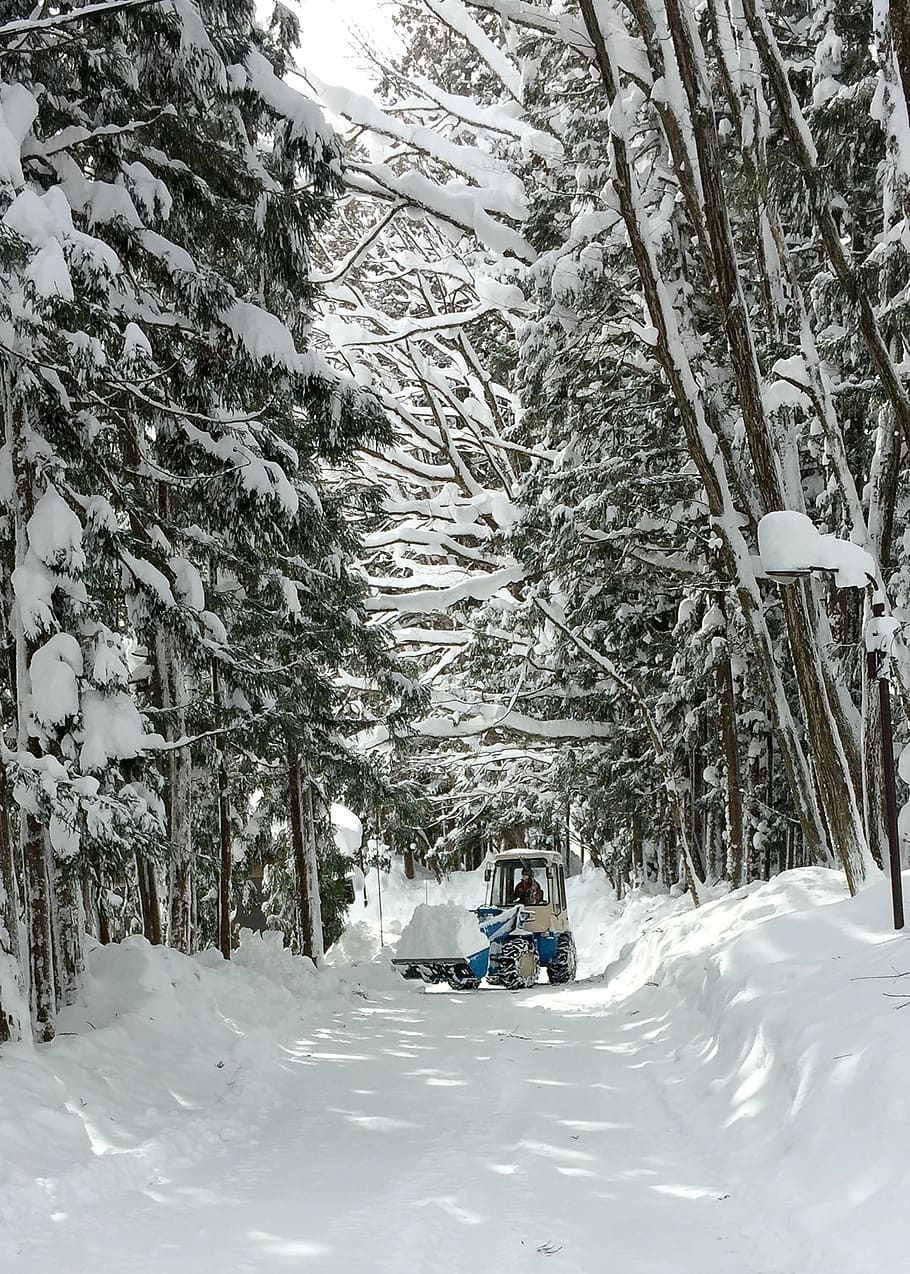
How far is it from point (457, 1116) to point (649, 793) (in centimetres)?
1429

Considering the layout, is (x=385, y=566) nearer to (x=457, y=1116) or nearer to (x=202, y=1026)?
(x=202, y=1026)

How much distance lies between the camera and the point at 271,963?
1459 cm

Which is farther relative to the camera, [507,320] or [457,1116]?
[507,320]

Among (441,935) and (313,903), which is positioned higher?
(313,903)

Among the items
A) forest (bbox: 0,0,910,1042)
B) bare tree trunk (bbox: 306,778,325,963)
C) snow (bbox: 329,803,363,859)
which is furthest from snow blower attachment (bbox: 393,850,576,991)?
snow (bbox: 329,803,363,859)

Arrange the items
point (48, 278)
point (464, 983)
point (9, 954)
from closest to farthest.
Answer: point (48, 278)
point (9, 954)
point (464, 983)

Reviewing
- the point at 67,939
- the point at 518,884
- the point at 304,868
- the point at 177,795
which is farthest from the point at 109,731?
the point at 518,884

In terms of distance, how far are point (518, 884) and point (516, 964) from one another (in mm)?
2476

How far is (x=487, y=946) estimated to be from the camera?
677 inches

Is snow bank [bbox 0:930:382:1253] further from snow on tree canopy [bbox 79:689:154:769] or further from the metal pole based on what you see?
the metal pole

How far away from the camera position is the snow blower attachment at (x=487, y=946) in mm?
17078

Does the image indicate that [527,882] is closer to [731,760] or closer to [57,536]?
[731,760]

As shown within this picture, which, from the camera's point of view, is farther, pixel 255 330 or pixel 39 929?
pixel 255 330

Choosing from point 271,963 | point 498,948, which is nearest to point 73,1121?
point 271,963
